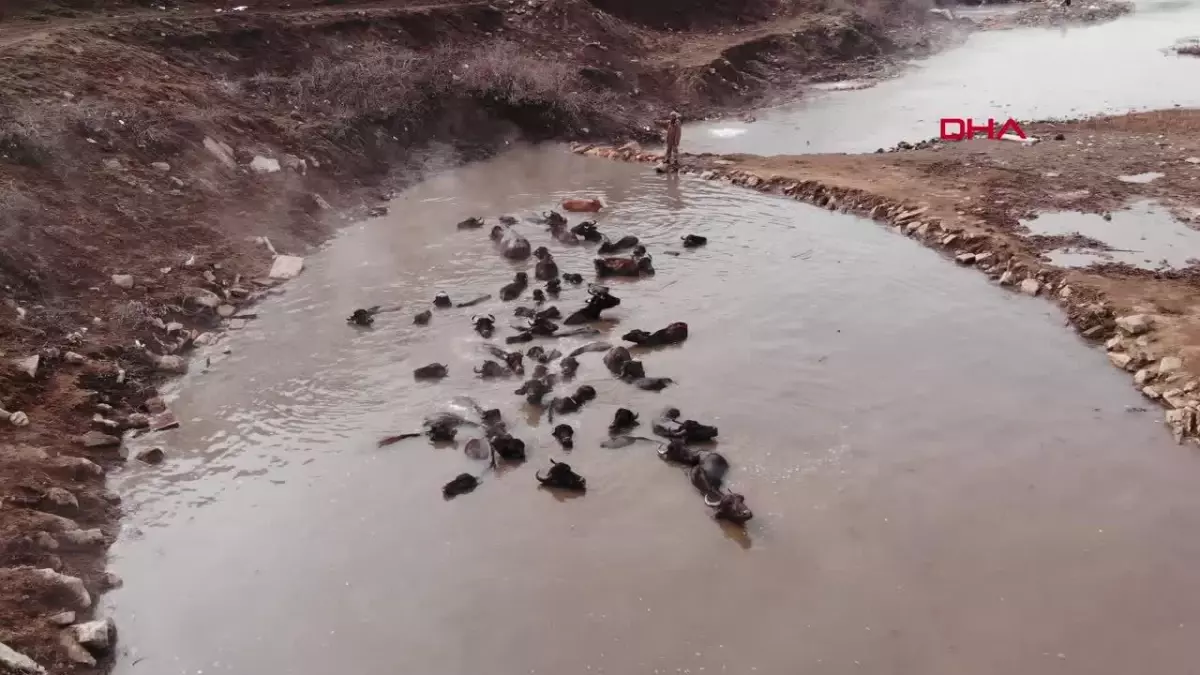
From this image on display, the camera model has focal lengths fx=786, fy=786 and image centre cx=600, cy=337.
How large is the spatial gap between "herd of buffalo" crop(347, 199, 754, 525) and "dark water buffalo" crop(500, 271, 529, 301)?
0.05 feet

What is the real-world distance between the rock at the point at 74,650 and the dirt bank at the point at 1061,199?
10354 mm

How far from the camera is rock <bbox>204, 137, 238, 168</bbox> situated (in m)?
14.2

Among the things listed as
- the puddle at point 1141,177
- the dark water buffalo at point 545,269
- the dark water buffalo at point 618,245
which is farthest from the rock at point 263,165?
the puddle at point 1141,177

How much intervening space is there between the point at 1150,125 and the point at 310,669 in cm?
2269

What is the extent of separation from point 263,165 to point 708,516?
38.1 feet

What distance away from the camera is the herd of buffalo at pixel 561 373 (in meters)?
7.82

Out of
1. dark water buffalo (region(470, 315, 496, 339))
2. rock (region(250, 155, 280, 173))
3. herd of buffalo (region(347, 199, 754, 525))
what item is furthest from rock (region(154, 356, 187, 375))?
rock (region(250, 155, 280, 173))

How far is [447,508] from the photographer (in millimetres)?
7602

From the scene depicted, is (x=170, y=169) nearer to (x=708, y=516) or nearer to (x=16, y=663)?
(x=16, y=663)

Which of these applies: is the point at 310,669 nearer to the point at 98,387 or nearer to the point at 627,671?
the point at 627,671

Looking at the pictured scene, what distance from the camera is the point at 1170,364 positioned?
30.0 feet

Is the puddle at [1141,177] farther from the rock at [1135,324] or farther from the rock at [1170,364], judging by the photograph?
the rock at [1170,364]

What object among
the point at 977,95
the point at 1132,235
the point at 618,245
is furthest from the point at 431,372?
the point at 977,95

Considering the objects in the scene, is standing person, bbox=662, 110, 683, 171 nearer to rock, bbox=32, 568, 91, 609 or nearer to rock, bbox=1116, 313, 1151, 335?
rock, bbox=1116, 313, 1151, 335
